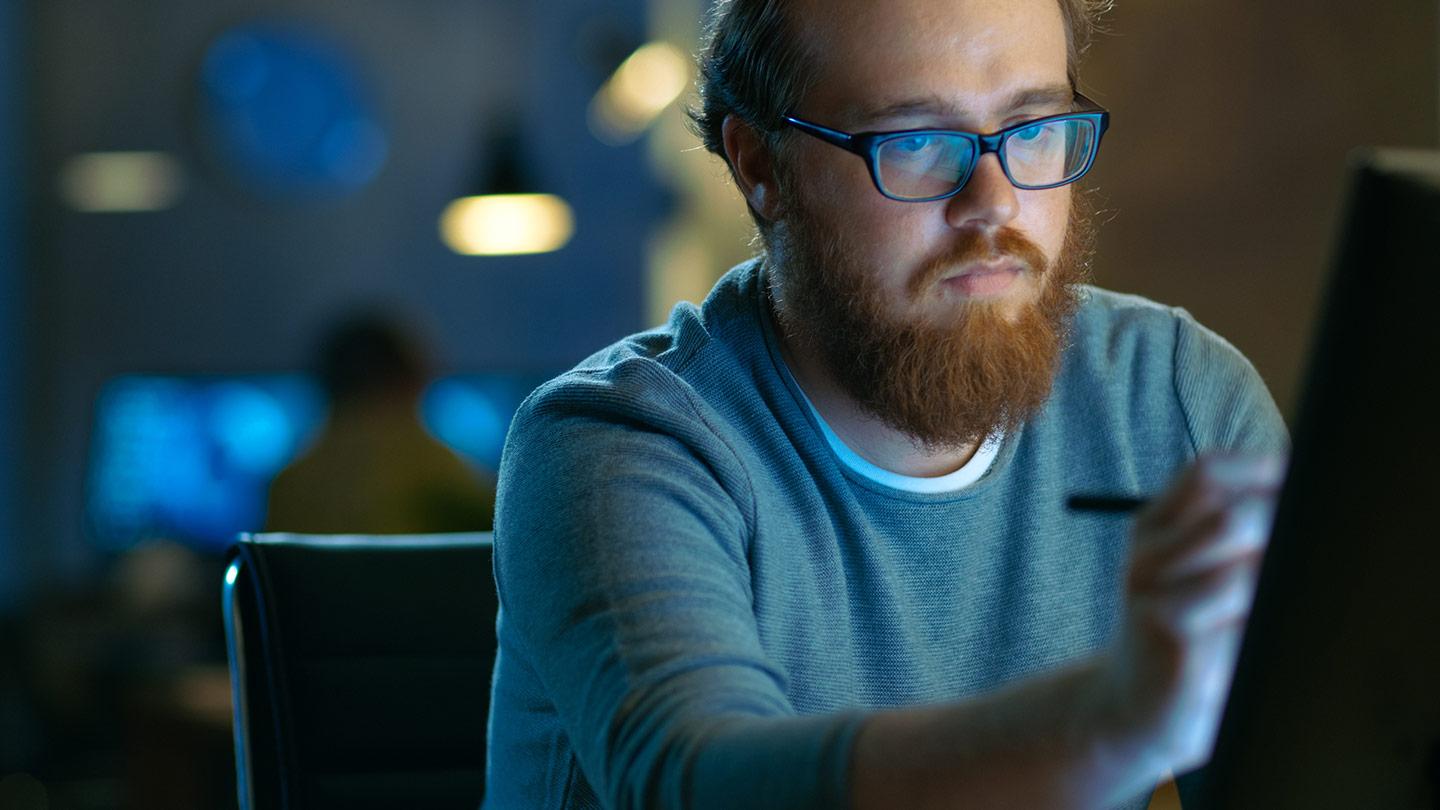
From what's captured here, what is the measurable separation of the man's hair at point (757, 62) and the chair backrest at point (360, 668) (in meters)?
0.52

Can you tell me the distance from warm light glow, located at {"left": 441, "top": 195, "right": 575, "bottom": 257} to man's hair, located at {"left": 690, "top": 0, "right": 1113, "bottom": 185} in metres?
4.23

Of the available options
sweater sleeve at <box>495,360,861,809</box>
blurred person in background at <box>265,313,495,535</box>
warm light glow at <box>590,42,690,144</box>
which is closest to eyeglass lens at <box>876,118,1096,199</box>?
sweater sleeve at <box>495,360,861,809</box>

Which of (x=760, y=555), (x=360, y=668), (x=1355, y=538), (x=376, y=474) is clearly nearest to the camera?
(x=1355, y=538)

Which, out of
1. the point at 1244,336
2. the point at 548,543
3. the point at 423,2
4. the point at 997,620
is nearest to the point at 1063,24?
the point at 997,620

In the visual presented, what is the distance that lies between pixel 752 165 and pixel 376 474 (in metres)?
2.77

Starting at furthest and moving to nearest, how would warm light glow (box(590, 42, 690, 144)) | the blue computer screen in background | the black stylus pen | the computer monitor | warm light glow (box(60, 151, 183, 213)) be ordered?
warm light glow (box(60, 151, 183, 213))
warm light glow (box(590, 42, 690, 144))
the blue computer screen in background
the black stylus pen
the computer monitor

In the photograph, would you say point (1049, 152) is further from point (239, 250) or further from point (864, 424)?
point (239, 250)

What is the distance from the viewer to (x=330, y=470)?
13.2ft

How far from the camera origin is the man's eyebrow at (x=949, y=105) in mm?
1204

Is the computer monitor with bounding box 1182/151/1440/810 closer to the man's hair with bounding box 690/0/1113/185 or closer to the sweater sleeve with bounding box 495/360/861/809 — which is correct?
the sweater sleeve with bounding box 495/360/861/809

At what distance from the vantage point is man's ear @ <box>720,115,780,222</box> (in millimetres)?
1436

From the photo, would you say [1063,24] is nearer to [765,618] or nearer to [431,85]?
[765,618]

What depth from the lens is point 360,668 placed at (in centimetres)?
A: 137

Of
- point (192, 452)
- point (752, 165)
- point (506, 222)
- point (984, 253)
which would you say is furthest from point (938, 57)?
point (506, 222)
